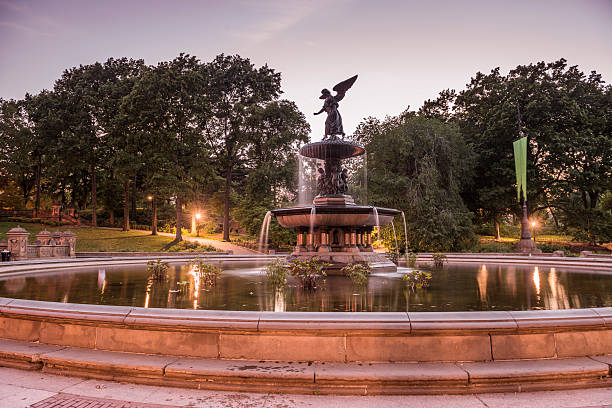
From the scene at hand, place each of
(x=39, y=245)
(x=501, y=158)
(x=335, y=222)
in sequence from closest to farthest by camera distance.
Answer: (x=335, y=222) → (x=39, y=245) → (x=501, y=158)

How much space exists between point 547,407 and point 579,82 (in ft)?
145

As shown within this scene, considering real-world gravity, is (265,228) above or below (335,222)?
below

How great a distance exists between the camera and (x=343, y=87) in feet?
50.9

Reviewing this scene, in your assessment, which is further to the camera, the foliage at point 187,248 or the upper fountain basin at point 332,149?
the foliage at point 187,248

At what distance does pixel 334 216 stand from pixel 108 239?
114 ft

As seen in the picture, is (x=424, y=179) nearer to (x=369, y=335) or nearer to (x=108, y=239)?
(x=369, y=335)

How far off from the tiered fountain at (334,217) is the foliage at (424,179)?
55.8ft

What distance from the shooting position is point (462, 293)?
827 centimetres

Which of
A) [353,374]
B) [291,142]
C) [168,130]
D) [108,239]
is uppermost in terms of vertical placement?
[168,130]

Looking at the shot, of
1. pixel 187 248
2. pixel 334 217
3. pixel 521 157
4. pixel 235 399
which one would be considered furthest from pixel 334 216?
pixel 187 248

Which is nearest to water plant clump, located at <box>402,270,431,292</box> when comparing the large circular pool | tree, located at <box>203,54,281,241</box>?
the large circular pool

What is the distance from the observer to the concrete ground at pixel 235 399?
3.58 metres

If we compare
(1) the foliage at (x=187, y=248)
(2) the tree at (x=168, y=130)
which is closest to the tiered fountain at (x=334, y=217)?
(1) the foliage at (x=187, y=248)

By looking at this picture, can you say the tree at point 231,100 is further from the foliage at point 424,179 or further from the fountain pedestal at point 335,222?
the fountain pedestal at point 335,222
